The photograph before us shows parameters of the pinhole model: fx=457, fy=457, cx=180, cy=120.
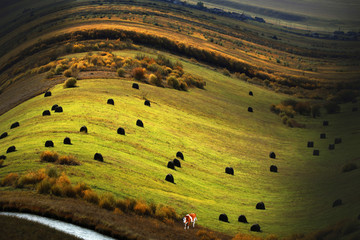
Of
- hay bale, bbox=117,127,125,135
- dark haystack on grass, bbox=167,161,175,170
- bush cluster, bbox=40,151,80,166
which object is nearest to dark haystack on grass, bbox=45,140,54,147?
bush cluster, bbox=40,151,80,166

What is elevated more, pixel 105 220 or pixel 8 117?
pixel 8 117

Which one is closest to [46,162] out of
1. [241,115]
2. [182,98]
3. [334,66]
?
[182,98]

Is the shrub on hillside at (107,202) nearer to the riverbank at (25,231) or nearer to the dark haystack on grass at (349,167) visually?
the riverbank at (25,231)

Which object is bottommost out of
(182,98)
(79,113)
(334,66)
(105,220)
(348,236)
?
(105,220)

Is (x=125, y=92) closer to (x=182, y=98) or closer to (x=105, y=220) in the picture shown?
(x=182, y=98)

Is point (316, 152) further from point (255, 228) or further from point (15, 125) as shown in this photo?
point (15, 125)

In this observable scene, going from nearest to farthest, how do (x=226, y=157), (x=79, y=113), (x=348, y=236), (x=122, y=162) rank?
(x=348, y=236), (x=122, y=162), (x=79, y=113), (x=226, y=157)

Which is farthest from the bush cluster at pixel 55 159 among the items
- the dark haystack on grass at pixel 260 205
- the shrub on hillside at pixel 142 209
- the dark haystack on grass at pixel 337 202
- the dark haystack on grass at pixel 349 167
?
the dark haystack on grass at pixel 349 167
